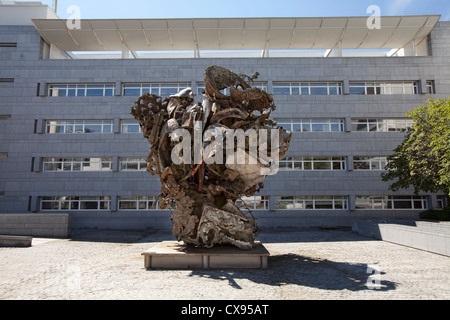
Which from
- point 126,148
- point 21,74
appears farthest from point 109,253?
point 21,74

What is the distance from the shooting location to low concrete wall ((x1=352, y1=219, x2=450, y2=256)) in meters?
11.5

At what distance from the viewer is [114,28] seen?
78.2ft

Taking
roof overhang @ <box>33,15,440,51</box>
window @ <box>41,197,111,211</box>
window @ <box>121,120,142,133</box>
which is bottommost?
window @ <box>41,197,111,211</box>

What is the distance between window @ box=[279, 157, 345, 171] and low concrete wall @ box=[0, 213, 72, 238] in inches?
628

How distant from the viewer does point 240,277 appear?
26.5 feet

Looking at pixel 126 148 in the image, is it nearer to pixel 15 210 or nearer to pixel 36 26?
pixel 15 210

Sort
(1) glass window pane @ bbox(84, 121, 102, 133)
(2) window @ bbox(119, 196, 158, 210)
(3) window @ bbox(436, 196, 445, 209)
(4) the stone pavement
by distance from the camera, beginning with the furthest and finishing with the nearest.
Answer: (1) glass window pane @ bbox(84, 121, 102, 133) < (2) window @ bbox(119, 196, 158, 210) < (3) window @ bbox(436, 196, 445, 209) < (4) the stone pavement

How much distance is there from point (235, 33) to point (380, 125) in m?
14.3

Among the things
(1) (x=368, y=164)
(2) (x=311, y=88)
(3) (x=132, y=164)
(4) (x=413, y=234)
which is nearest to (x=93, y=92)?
(3) (x=132, y=164)

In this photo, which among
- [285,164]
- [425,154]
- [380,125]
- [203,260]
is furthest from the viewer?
[380,125]

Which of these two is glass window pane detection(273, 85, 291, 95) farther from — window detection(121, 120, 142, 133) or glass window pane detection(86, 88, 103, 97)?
glass window pane detection(86, 88, 103, 97)

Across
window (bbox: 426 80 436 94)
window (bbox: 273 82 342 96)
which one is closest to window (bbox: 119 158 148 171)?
window (bbox: 273 82 342 96)

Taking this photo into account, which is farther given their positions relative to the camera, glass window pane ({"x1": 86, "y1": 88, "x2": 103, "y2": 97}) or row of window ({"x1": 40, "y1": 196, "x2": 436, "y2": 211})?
glass window pane ({"x1": 86, "y1": 88, "x2": 103, "y2": 97})

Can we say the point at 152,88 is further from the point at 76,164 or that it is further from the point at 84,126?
the point at 76,164
